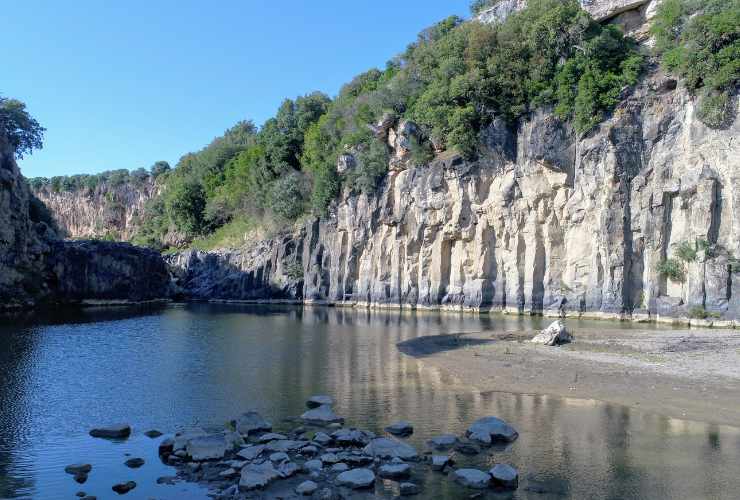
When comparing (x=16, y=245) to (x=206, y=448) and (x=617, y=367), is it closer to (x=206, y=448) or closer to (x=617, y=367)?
(x=206, y=448)

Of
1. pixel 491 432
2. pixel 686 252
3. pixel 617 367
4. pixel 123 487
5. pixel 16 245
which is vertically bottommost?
pixel 123 487

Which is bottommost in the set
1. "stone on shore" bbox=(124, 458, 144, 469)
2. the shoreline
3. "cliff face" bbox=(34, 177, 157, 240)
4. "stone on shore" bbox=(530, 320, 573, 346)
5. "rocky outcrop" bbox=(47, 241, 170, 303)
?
"stone on shore" bbox=(124, 458, 144, 469)

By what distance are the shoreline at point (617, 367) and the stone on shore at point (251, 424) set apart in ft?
27.7

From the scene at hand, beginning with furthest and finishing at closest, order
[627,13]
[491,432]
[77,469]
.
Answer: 1. [627,13]
2. [491,432]
3. [77,469]

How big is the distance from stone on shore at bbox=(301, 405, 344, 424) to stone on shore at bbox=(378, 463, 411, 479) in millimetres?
4402

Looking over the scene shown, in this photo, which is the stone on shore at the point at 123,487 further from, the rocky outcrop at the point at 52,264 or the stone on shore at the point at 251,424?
the rocky outcrop at the point at 52,264

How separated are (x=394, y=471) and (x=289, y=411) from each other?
6.92 metres

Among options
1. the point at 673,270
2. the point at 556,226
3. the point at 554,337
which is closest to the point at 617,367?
the point at 554,337

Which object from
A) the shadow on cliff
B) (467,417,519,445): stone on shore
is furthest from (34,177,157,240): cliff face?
(467,417,519,445): stone on shore

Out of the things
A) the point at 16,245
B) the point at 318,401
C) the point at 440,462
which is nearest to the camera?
the point at 440,462

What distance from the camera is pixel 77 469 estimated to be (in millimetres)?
14188

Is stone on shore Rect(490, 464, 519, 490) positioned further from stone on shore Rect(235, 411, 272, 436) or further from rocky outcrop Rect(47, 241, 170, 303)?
rocky outcrop Rect(47, 241, 170, 303)

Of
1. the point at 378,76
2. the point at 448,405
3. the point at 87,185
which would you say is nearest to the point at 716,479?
the point at 448,405

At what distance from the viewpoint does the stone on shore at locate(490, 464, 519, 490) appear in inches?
503
